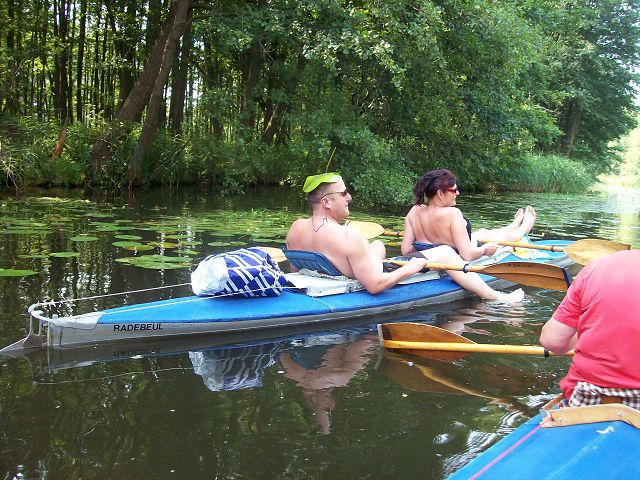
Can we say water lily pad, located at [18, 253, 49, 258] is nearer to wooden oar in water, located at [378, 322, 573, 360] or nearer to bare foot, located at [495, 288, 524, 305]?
wooden oar in water, located at [378, 322, 573, 360]

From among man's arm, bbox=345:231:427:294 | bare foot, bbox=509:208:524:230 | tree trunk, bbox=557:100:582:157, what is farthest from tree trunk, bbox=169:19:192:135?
tree trunk, bbox=557:100:582:157

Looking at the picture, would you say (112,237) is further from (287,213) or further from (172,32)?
(172,32)

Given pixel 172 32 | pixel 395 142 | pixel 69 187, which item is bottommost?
pixel 69 187

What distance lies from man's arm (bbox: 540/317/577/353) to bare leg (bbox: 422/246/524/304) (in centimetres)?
284

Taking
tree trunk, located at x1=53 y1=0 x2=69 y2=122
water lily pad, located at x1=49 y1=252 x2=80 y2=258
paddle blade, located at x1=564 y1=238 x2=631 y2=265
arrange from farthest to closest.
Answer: tree trunk, located at x1=53 y1=0 x2=69 y2=122, water lily pad, located at x1=49 y1=252 x2=80 y2=258, paddle blade, located at x1=564 y1=238 x2=631 y2=265

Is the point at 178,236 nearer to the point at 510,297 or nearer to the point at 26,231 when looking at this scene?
the point at 26,231

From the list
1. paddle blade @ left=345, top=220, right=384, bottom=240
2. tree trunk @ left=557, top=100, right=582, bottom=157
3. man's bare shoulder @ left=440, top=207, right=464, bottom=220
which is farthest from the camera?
tree trunk @ left=557, top=100, right=582, bottom=157

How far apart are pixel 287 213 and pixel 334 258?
6423 mm

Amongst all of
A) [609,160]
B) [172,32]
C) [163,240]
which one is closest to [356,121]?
[172,32]

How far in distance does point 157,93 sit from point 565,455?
39.0ft

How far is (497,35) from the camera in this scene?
499 inches

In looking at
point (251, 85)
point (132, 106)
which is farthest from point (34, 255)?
point (251, 85)

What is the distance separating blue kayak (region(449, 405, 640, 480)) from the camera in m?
1.89

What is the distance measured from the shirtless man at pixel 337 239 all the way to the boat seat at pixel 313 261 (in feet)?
0.18
